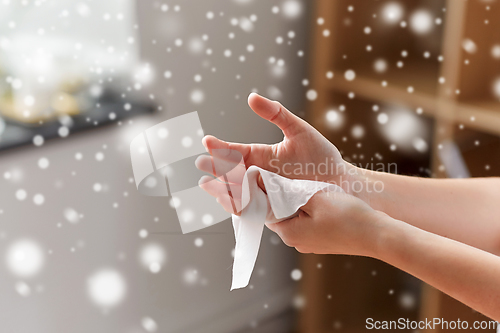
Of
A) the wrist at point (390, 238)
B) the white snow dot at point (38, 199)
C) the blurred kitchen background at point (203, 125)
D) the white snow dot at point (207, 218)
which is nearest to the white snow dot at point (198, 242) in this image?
the blurred kitchen background at point (203, 125)

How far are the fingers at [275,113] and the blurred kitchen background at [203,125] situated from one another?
432 millimetres

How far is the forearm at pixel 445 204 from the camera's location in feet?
2.42

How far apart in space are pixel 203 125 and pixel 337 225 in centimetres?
60

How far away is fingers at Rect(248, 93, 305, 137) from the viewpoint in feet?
2.10

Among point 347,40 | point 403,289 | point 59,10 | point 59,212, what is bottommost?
point 403,289

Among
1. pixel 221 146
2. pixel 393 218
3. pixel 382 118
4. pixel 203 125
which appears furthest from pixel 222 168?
pixel 382 118

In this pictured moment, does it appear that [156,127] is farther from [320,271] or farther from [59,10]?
[320,271]

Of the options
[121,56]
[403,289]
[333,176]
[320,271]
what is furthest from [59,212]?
[403,289]

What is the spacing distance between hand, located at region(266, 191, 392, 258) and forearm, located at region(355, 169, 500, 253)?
0.15 metres

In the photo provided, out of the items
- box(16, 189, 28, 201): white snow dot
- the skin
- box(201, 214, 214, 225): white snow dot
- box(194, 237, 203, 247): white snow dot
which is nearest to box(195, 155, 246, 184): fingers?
the skin

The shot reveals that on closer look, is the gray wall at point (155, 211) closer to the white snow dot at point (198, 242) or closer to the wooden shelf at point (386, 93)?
the white snow dot at point (198, 242)

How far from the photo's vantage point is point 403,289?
1329 mm

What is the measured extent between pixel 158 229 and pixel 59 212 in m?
0.24

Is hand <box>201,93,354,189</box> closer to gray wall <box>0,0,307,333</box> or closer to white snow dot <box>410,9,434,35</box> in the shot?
gray wall <box>0,0,307,333</box>
